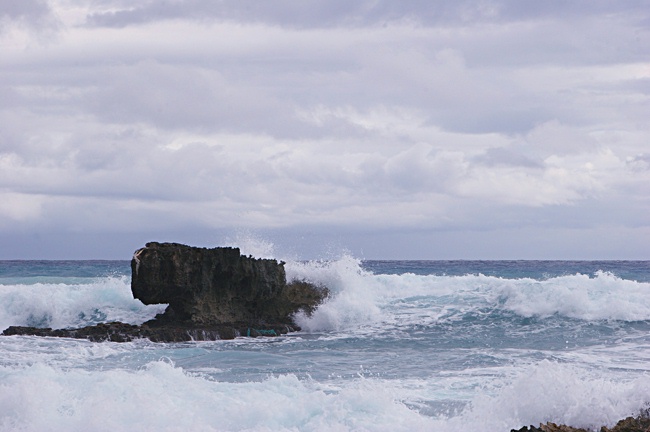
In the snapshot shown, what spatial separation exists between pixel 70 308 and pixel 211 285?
6.24 meters

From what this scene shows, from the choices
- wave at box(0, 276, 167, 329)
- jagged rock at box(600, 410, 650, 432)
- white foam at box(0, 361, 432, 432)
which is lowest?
white foam at box(0, 361, 432, 432)

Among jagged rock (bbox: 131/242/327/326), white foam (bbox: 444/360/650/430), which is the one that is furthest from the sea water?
jagged rock (bbox: 131/242/327/326)

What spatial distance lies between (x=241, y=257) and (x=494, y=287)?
11.3 m

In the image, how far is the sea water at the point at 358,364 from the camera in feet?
29.3

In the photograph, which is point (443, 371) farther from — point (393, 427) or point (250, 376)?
point (393, 427)

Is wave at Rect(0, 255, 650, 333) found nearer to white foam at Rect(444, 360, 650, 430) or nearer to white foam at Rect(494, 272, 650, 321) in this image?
white foam at Rect(494, 272, 650, 321)

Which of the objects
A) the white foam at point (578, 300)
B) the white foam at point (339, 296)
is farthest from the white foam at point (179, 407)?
the white foam at point (578, 300)

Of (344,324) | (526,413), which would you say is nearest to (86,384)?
(526,413)

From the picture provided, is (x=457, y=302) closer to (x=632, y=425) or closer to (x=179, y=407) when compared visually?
(x=179, y=407)

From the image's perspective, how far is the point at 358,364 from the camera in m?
14.2

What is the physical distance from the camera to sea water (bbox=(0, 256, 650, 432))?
352 inches

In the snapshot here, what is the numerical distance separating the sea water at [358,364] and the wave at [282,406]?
23 mm

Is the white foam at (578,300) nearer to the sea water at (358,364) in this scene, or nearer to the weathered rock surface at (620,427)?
the sea water at (358,364)

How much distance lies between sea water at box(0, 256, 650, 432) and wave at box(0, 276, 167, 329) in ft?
0.19
